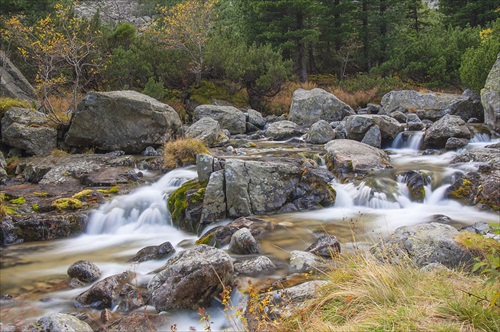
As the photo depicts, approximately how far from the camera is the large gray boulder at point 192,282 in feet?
17.1

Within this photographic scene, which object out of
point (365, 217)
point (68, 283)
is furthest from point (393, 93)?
point (68, 283)

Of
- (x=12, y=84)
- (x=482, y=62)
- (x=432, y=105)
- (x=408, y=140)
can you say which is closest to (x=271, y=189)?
(x=408, y=140)

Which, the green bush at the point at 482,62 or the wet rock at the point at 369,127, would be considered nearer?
the wet rock at the point at 369,127

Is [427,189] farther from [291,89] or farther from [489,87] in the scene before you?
[291,89]

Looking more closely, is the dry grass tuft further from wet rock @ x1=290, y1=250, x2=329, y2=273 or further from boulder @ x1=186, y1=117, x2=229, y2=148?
boulder @ x1=186, y1=117, x2=229, y2=148

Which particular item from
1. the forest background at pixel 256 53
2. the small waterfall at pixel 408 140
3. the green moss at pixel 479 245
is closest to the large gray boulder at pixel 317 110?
the forest background at pixel 256 53

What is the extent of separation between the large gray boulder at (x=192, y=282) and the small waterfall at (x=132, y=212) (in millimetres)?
4197

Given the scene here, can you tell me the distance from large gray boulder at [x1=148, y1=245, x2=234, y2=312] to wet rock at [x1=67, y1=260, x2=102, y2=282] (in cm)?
155

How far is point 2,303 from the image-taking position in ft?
19.0

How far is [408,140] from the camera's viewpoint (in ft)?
50.2

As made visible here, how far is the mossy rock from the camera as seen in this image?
29.2ft

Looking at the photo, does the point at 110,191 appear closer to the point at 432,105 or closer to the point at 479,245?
the point at 479,245

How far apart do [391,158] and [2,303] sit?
11.4 meters

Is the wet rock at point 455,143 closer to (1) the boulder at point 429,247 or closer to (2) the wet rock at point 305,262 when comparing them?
(1) the boulder at point 429,247
